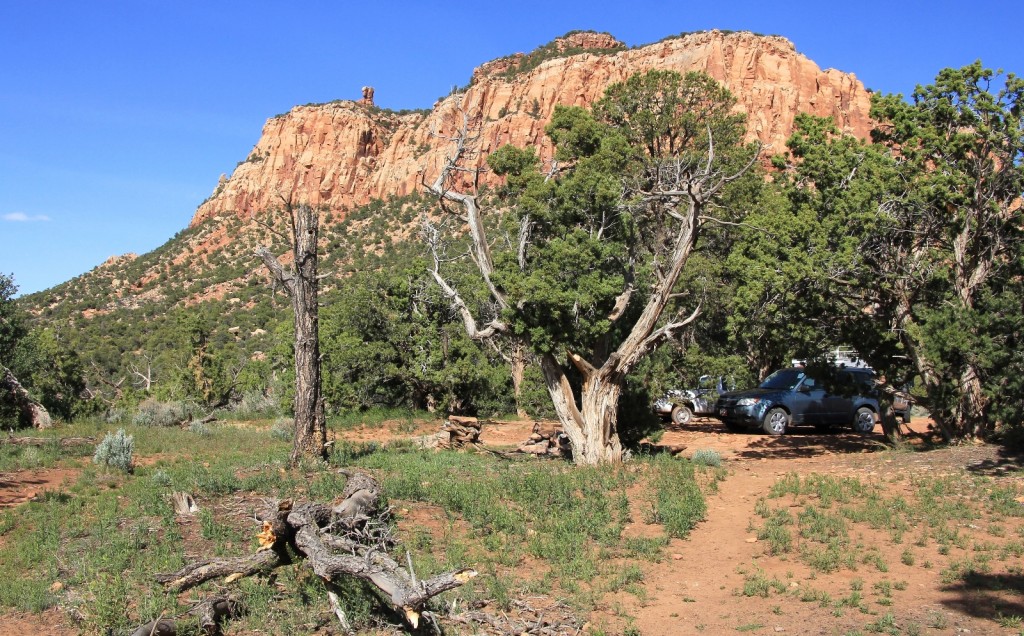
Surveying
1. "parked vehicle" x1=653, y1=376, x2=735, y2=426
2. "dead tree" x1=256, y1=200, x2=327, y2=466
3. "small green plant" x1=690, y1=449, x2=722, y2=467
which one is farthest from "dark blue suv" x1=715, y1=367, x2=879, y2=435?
"dead tree" x1=256, y1=200, x2=327, y2=466

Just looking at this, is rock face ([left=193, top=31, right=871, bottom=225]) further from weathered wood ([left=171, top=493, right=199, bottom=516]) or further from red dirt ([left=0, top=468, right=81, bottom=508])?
weathered wood ([left=171, top=493, right=199, bottom=516])

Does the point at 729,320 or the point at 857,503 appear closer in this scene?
the point at 857,503

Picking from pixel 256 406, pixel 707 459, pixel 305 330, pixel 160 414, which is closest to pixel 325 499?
pixel 305 330

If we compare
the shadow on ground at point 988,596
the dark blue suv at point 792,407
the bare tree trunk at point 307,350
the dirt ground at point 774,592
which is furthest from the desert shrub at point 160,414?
the shadow on ground at point 988,596

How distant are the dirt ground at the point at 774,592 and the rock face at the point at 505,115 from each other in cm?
6965

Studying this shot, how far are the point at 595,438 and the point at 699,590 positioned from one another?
224 inches

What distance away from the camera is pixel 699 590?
24.4 ft

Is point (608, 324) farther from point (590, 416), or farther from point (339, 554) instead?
point (339, 554)

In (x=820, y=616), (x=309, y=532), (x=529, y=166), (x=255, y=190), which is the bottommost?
(x=820, y=616)

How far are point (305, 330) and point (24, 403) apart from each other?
11.8m

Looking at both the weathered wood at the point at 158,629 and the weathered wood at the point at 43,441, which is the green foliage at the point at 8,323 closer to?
the weathered wood at the point at 43,441

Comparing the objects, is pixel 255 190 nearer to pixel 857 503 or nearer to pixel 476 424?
pixel 476 424

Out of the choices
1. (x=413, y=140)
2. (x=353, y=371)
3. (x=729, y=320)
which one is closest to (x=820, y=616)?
(x=729, y=320)

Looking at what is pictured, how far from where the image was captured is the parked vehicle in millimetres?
22247
